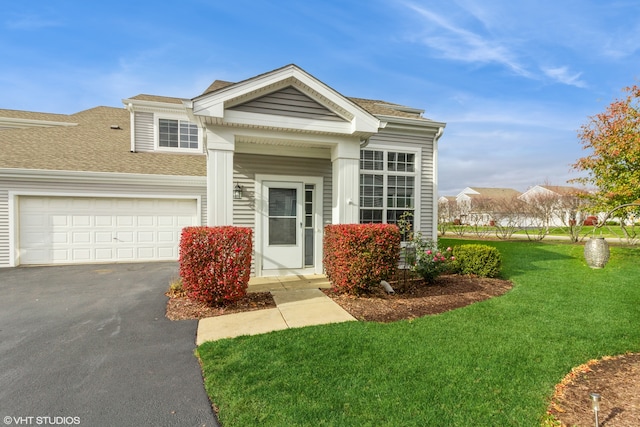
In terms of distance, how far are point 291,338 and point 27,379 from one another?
2.55 m

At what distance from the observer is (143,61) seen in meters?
8.78

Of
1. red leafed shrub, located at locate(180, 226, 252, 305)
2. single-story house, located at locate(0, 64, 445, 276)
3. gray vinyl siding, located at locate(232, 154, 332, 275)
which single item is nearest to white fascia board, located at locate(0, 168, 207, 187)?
single-story house, located at locate(0, 64, 445, 276)

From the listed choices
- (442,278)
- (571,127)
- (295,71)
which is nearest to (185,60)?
(295,71)

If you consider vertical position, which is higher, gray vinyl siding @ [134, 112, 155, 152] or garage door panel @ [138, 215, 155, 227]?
gray vinyl siding @ [134, 112, 155, 152]

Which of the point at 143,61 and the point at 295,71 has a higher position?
the point at 143,61

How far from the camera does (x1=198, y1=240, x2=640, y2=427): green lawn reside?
7.38 ft

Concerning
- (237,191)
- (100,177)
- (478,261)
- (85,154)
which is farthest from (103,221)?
(478,261)

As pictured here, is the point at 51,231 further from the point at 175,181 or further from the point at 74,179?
the point at 175,181

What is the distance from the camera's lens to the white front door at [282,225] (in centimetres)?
704

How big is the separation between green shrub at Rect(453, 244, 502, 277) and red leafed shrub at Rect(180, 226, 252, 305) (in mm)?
5289

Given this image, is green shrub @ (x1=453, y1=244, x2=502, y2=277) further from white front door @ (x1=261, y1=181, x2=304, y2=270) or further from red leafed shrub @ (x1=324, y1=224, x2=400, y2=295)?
white front door @ (x1=261, y1=181, x2=304, y2=270)

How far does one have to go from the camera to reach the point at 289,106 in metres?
5.69

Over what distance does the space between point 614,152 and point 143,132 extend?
16283 mm

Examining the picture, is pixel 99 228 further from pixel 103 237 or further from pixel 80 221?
pixel 80 221
